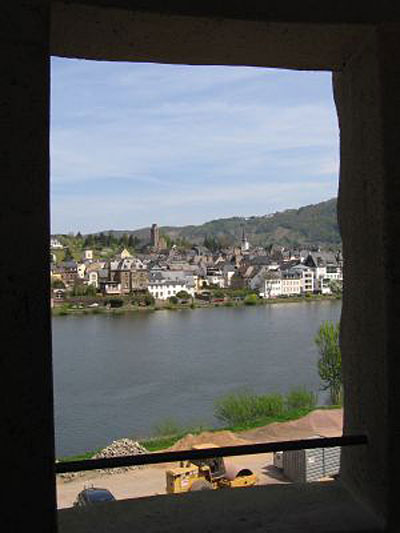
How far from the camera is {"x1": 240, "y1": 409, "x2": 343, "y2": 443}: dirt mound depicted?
1212 cm

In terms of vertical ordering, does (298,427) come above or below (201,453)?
below

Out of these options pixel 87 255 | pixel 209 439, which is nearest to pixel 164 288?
pixel 87 255

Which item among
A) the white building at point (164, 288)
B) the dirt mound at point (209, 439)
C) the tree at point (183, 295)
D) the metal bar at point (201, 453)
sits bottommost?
the dirt mound at point (209, 439)

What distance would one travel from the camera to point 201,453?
1096 mm

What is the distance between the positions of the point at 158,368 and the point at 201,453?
674 inches

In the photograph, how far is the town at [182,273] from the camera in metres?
31.2

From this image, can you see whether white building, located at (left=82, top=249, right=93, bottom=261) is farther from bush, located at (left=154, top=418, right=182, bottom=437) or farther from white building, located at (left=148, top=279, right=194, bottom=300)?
bush, located at (left=154, top=418, right=182, bottom=437)

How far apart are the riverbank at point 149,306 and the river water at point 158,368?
0.43 m

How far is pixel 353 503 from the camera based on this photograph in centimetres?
121

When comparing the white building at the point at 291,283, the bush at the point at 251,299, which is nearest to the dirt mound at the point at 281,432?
the bush at the point at 251,299

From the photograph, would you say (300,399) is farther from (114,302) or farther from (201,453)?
(114,302)

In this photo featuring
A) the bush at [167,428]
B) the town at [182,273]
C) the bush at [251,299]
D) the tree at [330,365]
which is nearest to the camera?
the bush at [167,428]

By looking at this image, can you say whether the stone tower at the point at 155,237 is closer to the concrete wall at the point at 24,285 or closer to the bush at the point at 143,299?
the bush at the point at 143,299

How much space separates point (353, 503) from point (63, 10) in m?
0.96
